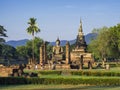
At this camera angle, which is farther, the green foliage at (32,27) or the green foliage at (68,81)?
the green foliage at (32,27)

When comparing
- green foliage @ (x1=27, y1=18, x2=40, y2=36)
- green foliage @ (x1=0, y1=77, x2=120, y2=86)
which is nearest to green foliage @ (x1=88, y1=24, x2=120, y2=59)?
green foliage @ (x1=27, y1=18, x2=40, y2=36)

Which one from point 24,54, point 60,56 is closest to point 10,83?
point 60,56

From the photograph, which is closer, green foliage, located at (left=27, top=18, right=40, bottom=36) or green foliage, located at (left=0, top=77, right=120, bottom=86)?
green foliage, located at (left=0, top=77, right=120, bottom=86)

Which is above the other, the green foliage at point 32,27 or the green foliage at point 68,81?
the green foliage at point 32,27

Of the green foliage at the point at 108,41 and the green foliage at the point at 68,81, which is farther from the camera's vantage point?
the green foliage at the point at 108,41

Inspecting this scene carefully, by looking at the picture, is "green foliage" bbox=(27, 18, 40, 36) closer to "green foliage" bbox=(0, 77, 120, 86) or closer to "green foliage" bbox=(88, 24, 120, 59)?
"green foliage" bbox=(88, 24, 120, 59)

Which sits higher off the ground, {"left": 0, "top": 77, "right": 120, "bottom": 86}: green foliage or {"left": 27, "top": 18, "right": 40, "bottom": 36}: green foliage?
{"left": 27, "top": 18, "right": 40, "bottom": 36}: green foliage

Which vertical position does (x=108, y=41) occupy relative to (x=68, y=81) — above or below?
above

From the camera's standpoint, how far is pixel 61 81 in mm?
36688

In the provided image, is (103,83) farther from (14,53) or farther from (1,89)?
(14,53)

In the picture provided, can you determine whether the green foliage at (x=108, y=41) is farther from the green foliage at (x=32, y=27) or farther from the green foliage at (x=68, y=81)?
the green foliage at (x=68, y=81)

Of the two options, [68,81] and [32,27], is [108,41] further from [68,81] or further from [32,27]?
[68,81]

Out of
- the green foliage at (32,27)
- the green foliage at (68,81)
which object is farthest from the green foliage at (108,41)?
the green foliage at (68,81)

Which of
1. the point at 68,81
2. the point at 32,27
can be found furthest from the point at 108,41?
the point at 68,81
